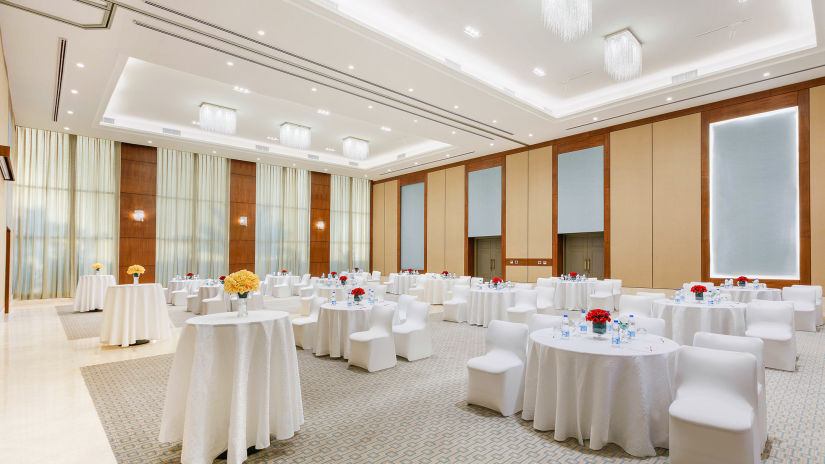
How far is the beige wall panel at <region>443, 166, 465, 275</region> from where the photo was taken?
15898 millimetres

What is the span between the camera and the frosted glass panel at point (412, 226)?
17531 mm

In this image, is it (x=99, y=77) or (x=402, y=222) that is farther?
(x=402, y=222)

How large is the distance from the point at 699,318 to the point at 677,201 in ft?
18.8

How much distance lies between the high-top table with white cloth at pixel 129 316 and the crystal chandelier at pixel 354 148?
827 centimetres

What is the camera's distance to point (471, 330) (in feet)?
25.9

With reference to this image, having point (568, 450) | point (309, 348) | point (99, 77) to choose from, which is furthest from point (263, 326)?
point (99, 77)

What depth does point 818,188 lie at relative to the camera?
8.51 metres

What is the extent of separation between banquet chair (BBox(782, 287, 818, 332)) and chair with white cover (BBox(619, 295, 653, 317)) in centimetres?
281

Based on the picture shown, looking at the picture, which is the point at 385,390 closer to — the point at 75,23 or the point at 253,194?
the point at 75,23

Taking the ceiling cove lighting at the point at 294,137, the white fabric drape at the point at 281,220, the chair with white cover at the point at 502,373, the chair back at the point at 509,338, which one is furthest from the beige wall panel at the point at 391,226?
the chair with white cover at the point at 502,373

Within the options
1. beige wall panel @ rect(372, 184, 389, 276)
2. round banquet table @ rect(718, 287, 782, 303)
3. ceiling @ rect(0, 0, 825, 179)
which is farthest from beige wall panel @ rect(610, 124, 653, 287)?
beige wall panel @ rect(372, 184, 389, 276)

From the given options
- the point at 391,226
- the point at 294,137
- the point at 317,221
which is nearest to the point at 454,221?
the point at 391,226

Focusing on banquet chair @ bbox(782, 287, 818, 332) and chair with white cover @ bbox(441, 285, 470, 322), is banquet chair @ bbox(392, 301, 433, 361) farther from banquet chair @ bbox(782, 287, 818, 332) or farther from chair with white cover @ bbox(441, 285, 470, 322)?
banquet chair @ bbox(782, 287, 818, 332)

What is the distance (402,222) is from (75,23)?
13289 millimetres
